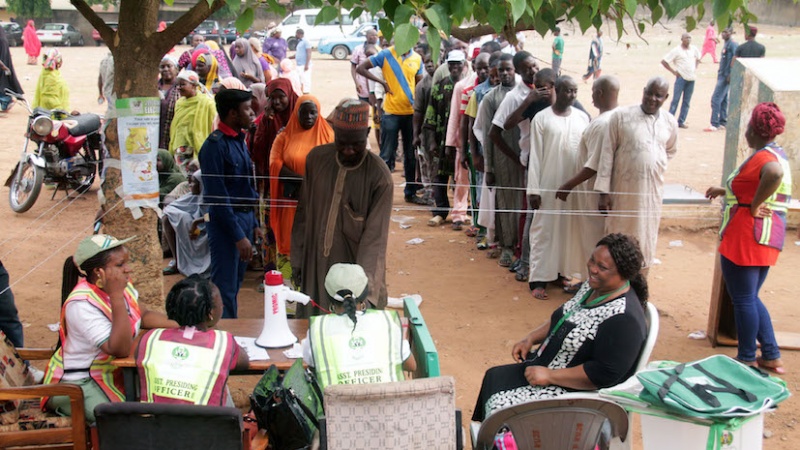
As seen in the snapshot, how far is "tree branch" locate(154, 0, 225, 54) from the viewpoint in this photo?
464cm

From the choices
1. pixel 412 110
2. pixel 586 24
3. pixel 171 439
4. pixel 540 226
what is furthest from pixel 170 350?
pixel 412 110

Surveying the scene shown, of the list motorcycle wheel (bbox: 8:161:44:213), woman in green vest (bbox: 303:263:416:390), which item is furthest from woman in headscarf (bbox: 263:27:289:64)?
woman in green vest (bbox: 303:263:416:390)

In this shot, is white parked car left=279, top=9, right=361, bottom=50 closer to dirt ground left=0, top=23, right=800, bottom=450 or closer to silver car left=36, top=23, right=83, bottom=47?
silver car left=36, top=23, right=83, bottom=47

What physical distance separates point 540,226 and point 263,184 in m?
2.34

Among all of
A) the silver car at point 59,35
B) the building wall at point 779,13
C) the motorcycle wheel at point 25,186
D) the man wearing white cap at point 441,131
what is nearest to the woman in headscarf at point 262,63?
the motorcycle wheel at point 25,186

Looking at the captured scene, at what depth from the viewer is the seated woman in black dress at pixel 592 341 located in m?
3.57

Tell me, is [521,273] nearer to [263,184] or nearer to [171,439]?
[263,184]

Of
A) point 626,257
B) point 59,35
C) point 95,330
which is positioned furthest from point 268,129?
point 59,35

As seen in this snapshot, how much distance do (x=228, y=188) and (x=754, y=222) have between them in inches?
136

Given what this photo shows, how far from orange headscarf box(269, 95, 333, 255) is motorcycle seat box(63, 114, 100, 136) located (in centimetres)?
Answer: 502

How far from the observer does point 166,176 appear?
7.51 metres

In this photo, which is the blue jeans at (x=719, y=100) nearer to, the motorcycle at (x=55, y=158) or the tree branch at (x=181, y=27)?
the motorcycle at (x=55, y=158)

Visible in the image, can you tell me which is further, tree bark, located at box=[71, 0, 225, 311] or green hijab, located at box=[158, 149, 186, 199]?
green hijab, located at box=[158, 149, 186, 199]

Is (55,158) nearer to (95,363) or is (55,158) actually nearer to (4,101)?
(95,363)
